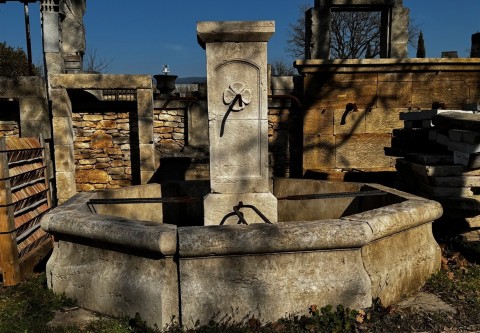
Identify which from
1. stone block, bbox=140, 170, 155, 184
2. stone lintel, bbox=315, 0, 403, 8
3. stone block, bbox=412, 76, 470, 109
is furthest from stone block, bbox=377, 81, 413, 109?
stone block, bbox=140, 170, 155, 184

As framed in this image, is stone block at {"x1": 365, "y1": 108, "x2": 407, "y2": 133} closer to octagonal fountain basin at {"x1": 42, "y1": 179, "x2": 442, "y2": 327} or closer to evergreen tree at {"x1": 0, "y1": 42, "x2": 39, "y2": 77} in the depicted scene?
octagonal fountain basin at {"x1": 42, "y1": 179, "x2": 442, "y2": 327}

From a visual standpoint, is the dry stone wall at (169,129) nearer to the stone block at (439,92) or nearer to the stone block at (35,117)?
the stone block at (35,117)

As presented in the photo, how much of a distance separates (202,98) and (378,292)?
475 centimetres

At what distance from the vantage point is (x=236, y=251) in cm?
264

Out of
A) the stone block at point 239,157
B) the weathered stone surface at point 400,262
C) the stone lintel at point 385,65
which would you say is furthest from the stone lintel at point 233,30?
the stone lintel at point 385,65

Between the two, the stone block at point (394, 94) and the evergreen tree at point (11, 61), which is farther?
the evergreen tree at point (11, 61)

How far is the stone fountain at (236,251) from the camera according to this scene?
2672mm

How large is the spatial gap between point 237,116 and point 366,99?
3896 millimetres

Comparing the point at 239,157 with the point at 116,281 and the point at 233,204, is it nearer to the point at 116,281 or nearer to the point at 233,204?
the point at 233,204

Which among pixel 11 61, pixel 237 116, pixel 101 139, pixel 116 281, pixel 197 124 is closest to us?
pixel 116 281

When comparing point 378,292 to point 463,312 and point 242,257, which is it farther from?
point 242,257

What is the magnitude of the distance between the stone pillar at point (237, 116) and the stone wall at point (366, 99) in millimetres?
3178

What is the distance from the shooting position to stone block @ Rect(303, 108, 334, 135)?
270 inches

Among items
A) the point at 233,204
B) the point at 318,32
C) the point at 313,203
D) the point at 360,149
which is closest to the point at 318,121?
the point at 360,149
